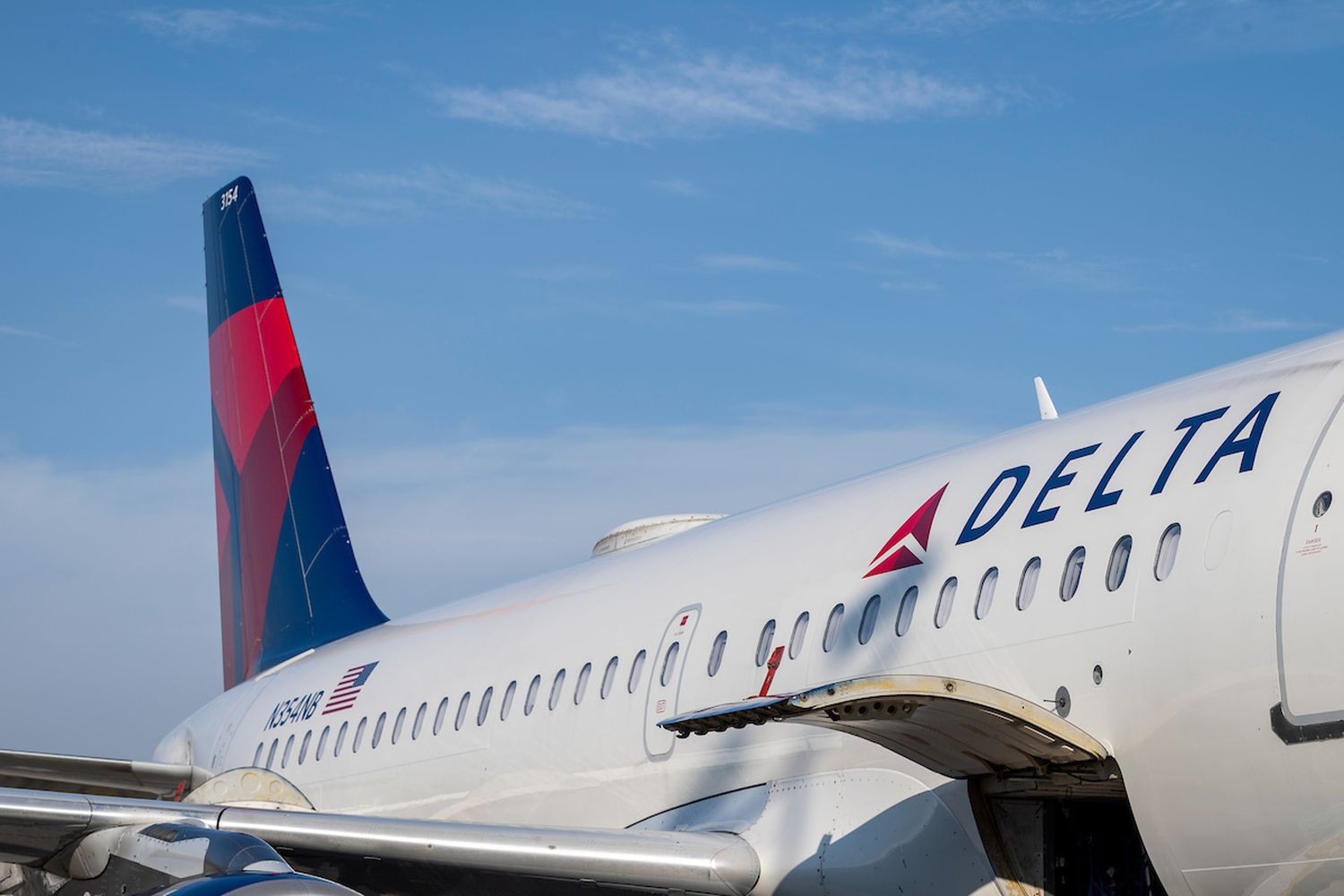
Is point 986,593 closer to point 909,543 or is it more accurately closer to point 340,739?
point 909,543

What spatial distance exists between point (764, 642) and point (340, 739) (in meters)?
6.15

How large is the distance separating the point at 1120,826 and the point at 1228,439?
6.44 feet

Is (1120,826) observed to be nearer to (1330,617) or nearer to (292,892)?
(1330,617)

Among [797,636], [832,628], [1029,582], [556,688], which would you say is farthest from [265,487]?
[1029,582]

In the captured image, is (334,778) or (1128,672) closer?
(1128,672)

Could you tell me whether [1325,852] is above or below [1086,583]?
below

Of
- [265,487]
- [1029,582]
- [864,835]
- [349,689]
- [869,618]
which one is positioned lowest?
[864,835]

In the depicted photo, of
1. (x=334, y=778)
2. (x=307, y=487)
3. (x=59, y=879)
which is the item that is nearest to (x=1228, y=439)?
(x=59, y=879)

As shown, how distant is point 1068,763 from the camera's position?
23.6ft

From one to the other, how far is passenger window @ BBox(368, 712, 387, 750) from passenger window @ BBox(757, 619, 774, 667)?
5.30 metres

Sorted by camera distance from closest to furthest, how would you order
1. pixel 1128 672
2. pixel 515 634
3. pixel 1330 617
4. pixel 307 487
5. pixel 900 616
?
pixel 1330 617 → pixel 1128 672 → pixel 900 616 → pixel 515 634 → pixel 307 487

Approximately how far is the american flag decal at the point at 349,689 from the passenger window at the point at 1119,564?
9040 millimetres

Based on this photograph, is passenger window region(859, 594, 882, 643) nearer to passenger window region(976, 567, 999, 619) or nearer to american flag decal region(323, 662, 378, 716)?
passenger window region(976, 567, 999, 619)

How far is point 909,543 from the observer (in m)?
8.97
